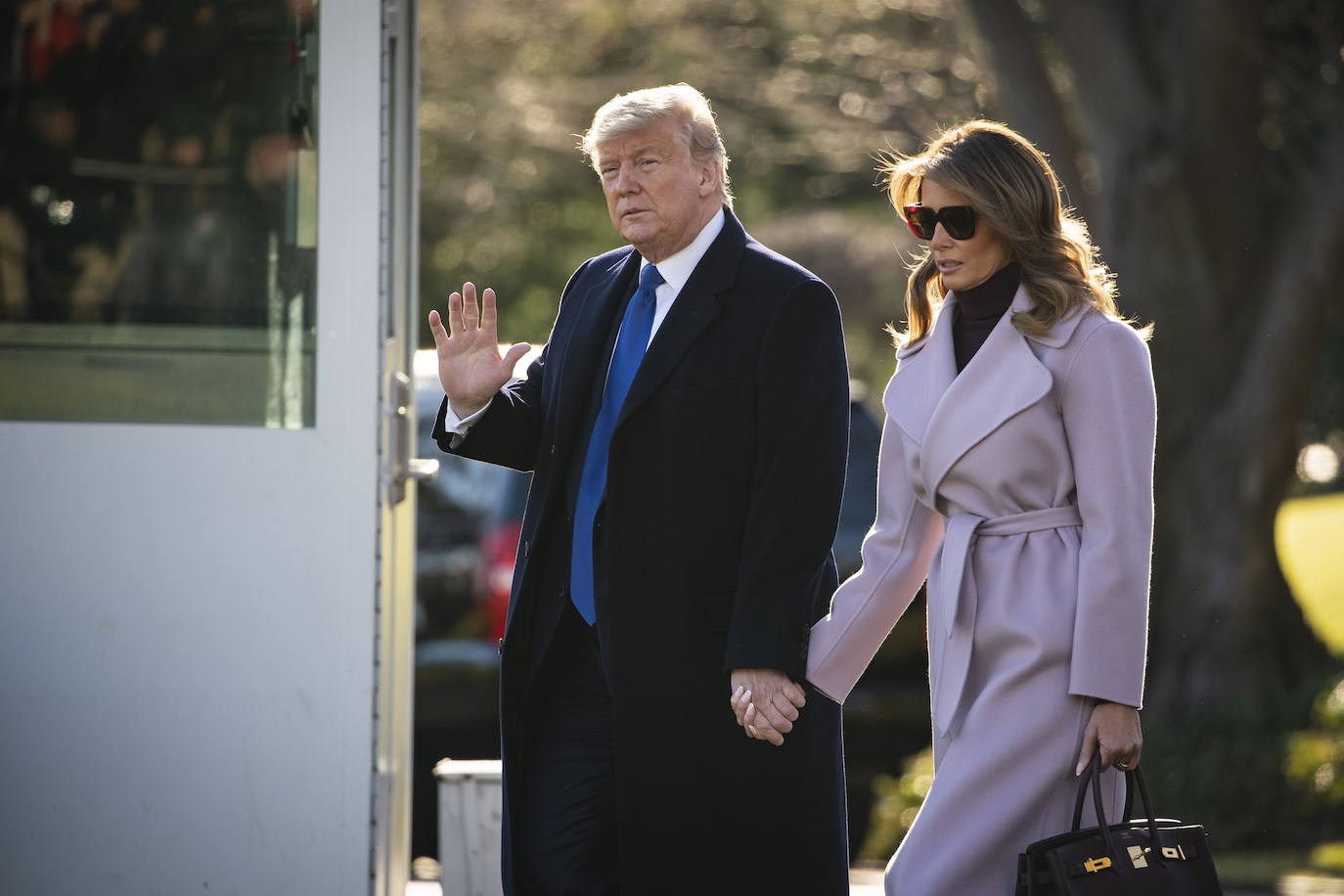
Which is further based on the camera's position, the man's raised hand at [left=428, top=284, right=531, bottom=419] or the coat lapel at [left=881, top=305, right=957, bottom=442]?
the man's raised hand at [left=428, top=284, right=531, bottom=419]

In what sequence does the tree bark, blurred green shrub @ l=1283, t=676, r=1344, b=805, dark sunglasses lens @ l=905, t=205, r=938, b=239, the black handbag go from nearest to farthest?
the black handbag, dark sunglasses lens @ l=905, t=205, r=938, b=239, blurred green shrub @ l=1283, t=676, r=1344, b=805, the tree bark

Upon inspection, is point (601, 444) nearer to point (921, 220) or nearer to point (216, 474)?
point (921, 220)

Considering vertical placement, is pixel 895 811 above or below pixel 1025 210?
below

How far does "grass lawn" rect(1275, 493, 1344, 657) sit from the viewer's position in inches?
573

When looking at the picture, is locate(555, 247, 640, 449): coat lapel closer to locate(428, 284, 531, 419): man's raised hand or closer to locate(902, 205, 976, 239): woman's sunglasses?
locate(428, 284, 531, 419): man's raised hand

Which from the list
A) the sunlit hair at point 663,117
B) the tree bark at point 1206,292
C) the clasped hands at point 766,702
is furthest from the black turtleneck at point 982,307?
the tree bark at point 1206,292

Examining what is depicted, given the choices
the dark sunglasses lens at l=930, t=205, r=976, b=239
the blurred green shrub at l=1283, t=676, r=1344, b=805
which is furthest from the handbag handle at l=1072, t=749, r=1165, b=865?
the blurred green shrub at l=1283, t=676, r=1344, b=805

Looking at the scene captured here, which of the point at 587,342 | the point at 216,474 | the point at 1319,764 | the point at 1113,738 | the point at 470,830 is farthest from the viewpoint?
the point at 1319,764

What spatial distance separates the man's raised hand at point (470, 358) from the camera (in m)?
3.67

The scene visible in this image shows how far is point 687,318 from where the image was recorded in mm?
3574

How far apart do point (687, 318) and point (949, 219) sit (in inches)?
23.0

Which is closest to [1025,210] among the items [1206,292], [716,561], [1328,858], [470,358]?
[716,561]

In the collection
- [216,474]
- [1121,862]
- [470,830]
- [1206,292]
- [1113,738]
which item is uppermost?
[1206,292]

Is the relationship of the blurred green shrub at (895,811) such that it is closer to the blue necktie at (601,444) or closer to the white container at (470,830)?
the white container at (470,830)
